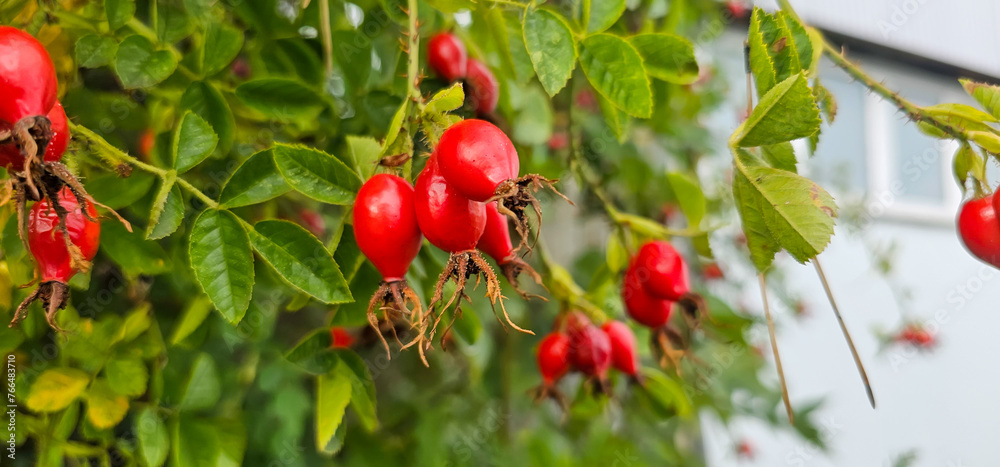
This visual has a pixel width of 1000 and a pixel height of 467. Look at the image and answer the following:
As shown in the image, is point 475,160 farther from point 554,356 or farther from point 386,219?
point 554,356

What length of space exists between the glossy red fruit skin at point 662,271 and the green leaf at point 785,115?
276mm

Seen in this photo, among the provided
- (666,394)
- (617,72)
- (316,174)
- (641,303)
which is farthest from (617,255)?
(316,174)

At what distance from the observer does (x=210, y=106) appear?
1.76 ft

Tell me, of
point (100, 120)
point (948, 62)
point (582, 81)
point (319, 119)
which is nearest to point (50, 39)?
point (100, 120)

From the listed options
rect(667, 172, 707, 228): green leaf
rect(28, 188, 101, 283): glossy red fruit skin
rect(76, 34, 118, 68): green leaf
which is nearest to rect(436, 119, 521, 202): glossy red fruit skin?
rect(28, 188, 101, 283): glossy red fruit skin

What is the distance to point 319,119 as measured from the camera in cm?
63

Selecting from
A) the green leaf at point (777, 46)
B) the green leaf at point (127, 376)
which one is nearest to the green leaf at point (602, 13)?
the green leaf at point (777, 46)

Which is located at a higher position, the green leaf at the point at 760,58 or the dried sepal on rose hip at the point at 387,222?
the green leaf at the point at 760,58

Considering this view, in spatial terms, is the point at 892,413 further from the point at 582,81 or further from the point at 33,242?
the point at 33,242

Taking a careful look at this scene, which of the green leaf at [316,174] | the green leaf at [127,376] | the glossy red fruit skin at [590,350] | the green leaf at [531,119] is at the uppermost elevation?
the green leaf at [316,174]

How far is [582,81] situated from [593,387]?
60 centimetres

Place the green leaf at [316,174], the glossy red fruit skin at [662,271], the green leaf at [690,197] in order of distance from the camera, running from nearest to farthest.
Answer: the green leaf at [316,174]
the glossy red fruit skin at [662,271]
the green leaf at [690,197]

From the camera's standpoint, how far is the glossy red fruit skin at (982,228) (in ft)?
1.38

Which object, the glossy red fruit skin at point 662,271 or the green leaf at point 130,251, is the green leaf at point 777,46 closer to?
the glossy red fruit skin at point 662,271
